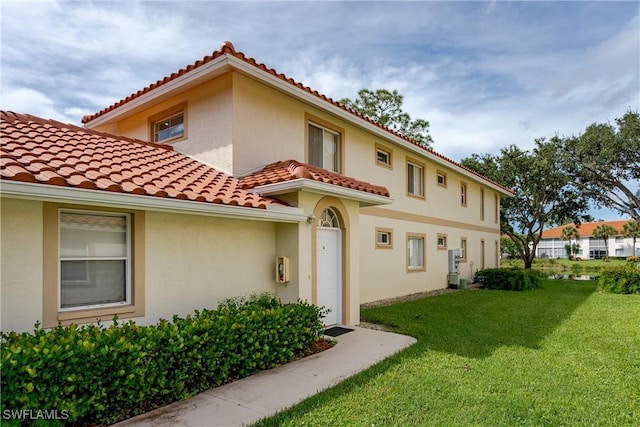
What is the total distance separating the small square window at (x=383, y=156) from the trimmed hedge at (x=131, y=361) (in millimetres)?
8813

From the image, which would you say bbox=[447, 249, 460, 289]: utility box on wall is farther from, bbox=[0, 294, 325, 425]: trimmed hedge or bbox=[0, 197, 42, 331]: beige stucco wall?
Answer: bbox=[0, 197, 42, 331]: beige stucco wall

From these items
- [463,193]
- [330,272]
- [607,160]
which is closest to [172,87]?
[330,272]

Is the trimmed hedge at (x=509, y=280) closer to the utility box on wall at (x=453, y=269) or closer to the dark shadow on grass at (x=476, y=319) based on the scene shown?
the utility box on wall at (x=453, y=269)

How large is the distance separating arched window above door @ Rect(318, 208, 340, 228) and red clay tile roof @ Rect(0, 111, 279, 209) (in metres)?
1.76

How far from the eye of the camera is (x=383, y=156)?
1459 centimetres

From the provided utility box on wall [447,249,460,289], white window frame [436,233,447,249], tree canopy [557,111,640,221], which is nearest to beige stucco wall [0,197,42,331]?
white window frame [436,233,447,249]

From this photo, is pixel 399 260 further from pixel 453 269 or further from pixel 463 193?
pixel 463 193

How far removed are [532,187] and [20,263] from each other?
3302 centimetres

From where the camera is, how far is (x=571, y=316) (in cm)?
1120

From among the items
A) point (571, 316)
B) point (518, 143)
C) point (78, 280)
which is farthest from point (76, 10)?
point (518, 143)

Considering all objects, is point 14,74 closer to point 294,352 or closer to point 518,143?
point 294,352

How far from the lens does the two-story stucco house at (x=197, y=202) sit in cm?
536

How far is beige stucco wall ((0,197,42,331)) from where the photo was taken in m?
5.04

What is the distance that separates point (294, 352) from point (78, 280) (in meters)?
3.72
